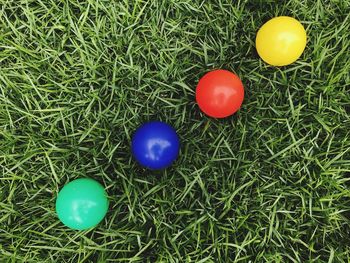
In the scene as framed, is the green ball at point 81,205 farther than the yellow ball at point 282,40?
No

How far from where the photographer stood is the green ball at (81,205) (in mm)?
1953

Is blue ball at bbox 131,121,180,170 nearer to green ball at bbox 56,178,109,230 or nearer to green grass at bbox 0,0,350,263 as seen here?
green grass at bbox 0,0,350,263

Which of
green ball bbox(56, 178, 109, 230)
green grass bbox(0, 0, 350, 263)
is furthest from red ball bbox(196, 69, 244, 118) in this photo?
green ball bbox(56, 178, 109, 230)

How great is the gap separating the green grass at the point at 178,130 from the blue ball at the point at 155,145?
158 millimetres

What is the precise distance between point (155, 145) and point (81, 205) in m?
0.45

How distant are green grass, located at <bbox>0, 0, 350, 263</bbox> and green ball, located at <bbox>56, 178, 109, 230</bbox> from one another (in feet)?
0.48

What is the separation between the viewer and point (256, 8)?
2.35 m

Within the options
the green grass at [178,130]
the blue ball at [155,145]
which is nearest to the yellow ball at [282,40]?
the green grass at [178,130]

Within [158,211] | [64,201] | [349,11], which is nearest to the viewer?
[64,201]

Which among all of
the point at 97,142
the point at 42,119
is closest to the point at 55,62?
the point at 42,119

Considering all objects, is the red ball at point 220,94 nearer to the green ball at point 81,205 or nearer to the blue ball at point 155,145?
the blue ball at point 155,145

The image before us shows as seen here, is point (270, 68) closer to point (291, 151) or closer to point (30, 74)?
point (291, 151)

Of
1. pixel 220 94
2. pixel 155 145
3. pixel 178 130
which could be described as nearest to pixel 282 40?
pixel 220 94

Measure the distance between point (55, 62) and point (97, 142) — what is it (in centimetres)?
52
